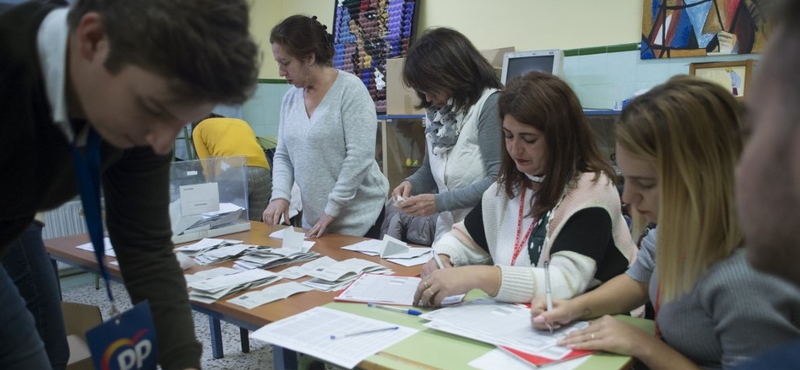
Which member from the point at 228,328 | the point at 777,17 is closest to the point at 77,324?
the point at 228,328

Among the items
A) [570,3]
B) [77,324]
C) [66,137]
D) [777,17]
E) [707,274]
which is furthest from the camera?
[570,3]

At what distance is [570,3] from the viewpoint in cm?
344

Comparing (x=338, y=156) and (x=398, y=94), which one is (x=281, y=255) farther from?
(x=398, y=94)

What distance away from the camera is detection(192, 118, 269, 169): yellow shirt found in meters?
3.34

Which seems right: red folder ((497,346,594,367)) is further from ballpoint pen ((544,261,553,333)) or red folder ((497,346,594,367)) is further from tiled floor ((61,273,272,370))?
tiled floor ((61,273,272,370))

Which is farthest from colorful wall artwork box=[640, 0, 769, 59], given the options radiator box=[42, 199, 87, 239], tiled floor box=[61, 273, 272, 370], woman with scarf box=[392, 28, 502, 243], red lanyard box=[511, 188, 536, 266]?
radiator box=[42, 199, 87, 239]

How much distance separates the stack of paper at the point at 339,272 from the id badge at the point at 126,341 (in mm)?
663

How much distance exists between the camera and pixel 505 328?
3.92ft

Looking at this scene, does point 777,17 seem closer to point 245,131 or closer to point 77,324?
point 77,324

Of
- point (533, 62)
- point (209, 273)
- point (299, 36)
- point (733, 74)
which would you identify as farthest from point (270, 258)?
point (733, 74)

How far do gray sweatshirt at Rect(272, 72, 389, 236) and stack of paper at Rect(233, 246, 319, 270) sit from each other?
29 cm

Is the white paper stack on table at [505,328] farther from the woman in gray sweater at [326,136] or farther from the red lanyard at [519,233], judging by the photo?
the woman in gray sweater at [326,136]

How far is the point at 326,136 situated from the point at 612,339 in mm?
1377

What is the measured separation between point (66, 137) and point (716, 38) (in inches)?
122
